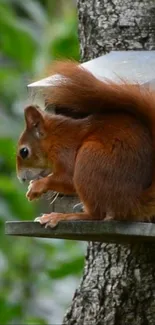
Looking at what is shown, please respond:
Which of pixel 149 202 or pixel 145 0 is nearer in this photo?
pixel 149 202

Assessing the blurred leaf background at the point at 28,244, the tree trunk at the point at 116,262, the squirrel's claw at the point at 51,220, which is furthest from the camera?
the blurred leaf background at the point at 28,244

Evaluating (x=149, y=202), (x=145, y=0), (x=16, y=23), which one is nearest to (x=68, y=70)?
(x=149, y=202)

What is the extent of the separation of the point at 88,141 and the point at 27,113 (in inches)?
7.6

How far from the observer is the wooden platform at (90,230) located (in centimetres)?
297

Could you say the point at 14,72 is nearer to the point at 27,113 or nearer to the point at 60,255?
the point at 60,255

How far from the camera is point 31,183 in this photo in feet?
10.3

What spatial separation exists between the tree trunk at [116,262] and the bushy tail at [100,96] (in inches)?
28.0

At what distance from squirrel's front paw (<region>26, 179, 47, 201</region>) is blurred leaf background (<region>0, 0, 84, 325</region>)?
1.33m

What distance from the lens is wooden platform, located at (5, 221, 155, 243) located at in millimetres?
2971

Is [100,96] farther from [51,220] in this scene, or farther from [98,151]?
[51,220]

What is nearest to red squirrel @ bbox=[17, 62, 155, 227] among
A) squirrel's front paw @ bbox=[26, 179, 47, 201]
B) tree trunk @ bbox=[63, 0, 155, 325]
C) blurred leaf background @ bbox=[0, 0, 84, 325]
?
squirrel's front paw @ bbox=[26, 179, 47, 201]

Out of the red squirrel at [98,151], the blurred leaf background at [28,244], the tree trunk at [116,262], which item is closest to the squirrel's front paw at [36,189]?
the red squirrel at [98,151]

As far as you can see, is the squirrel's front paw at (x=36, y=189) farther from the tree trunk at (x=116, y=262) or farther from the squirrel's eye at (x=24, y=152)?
the tree trunk at (x=116, y=262)

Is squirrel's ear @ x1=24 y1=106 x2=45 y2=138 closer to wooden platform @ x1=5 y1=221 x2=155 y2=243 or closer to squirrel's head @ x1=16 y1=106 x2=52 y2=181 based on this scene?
squirrel's head @ x1=16 y1=106 x2=52 y2=181
